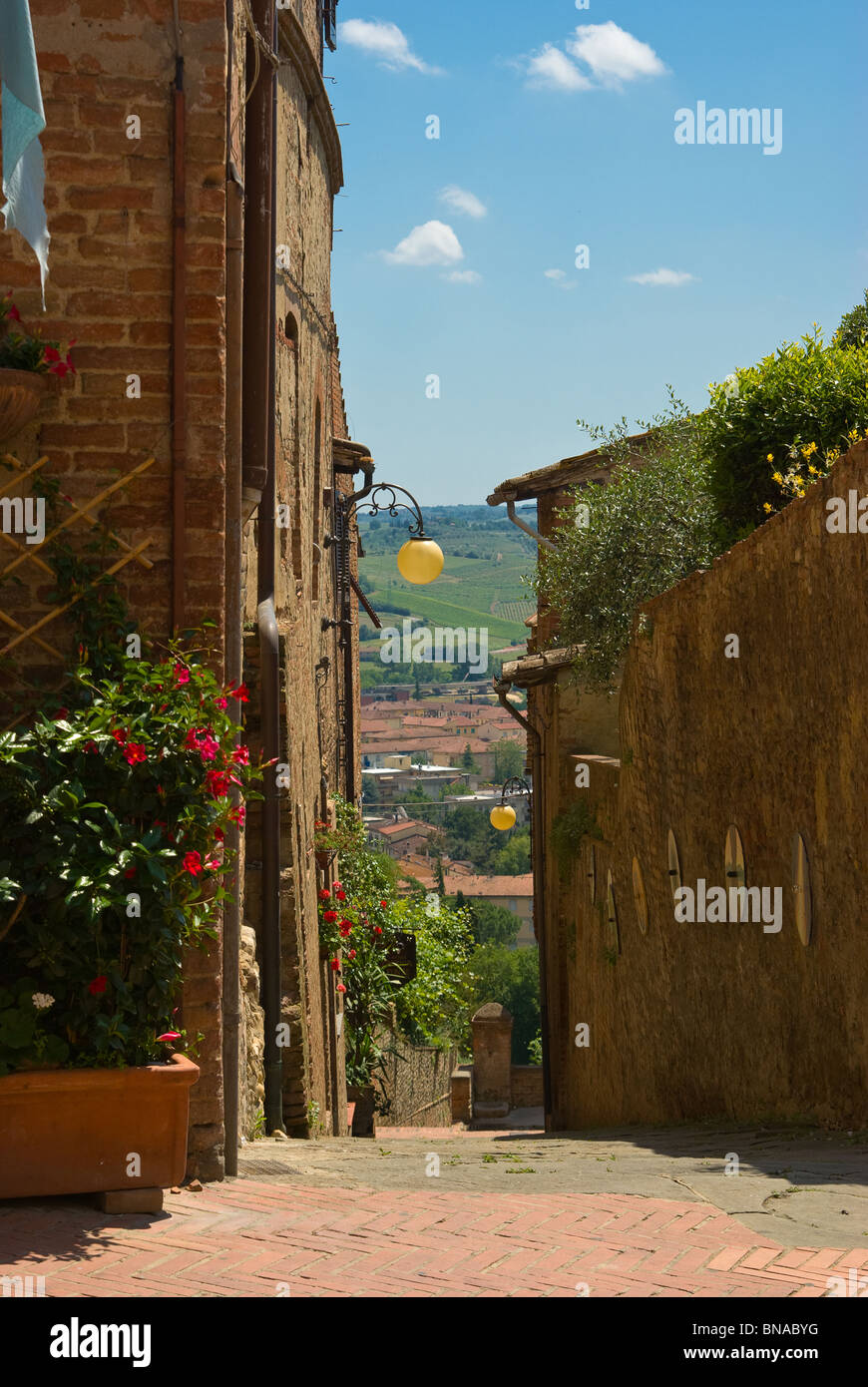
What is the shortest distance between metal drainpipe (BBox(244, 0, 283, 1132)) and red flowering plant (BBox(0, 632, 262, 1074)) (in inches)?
87.6

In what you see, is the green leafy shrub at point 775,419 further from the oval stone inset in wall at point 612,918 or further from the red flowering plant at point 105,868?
the red flowering plant at point 105,868

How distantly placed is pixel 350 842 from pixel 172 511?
8.49m

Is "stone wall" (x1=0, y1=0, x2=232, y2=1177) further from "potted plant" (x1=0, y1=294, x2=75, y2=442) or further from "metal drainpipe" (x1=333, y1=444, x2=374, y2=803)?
"metal drainpipe" (x1=333, y1=444, x2=374, y2=803)

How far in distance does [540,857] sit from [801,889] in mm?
10360

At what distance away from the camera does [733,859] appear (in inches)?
300

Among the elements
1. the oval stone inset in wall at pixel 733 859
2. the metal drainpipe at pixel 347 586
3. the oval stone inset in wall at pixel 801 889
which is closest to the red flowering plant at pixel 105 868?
the oval stone inset in wall at pixel 801 889

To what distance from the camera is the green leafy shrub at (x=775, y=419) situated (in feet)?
29.0

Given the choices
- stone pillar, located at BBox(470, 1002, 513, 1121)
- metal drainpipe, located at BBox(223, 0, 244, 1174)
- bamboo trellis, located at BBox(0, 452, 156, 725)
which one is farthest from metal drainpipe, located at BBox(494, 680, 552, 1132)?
bamboo trellis, located at BBox(0, 452, 156, 725)

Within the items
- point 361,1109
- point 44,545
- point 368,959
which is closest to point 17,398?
point 44,545

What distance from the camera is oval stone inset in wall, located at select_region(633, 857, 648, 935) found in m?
9.91

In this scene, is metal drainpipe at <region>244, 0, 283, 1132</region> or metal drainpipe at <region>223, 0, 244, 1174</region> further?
metal drainpipe at <region>244, 0, 283, 1132</region>

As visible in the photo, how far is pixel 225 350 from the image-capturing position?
5617 millimetres

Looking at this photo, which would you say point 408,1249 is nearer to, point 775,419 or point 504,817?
point 775,419
